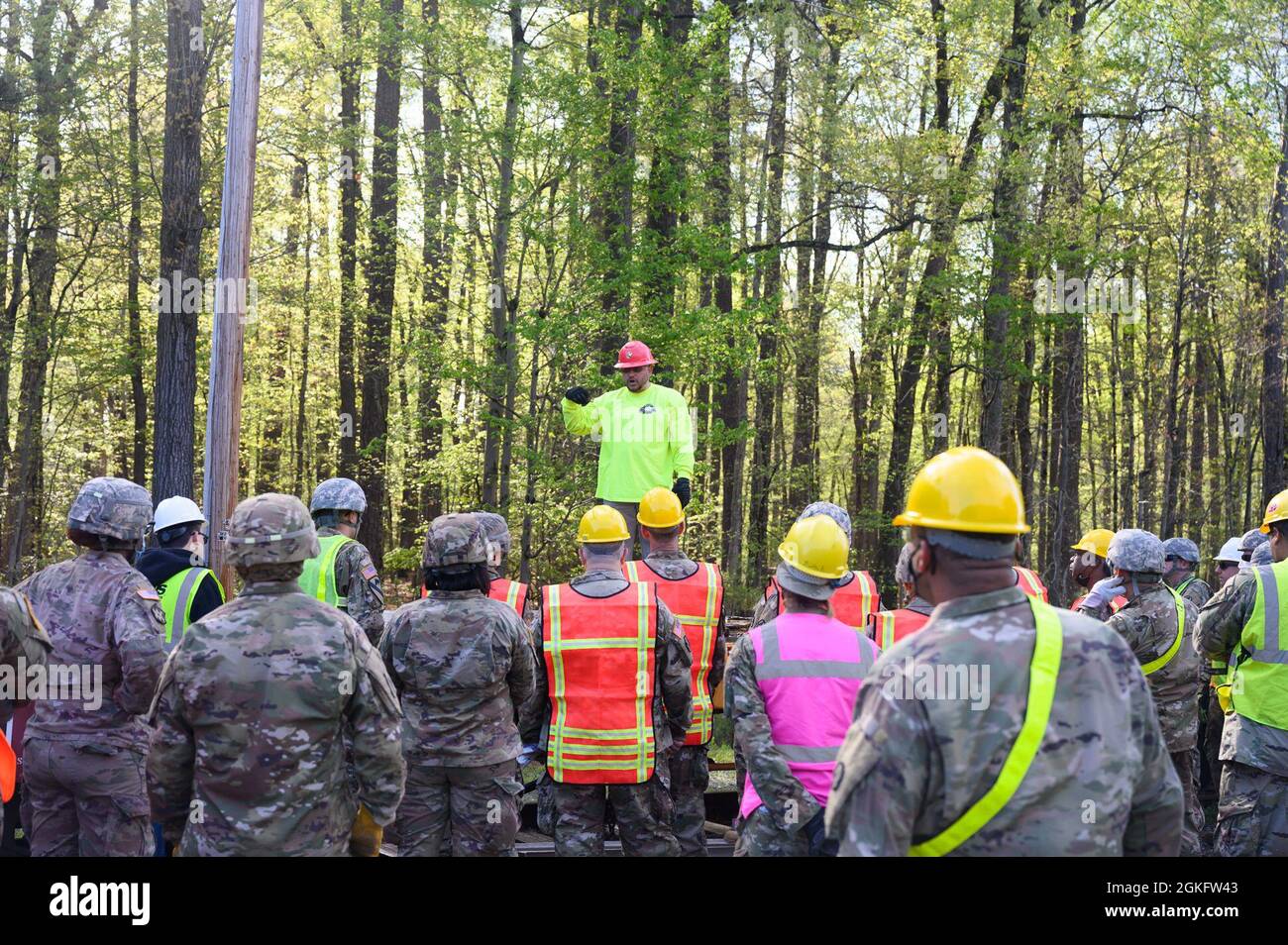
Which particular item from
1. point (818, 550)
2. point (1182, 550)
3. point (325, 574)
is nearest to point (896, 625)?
point (818, 550)

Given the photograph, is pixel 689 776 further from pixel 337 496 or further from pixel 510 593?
pixel 337 496

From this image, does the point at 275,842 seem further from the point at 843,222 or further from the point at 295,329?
the point at 295,329

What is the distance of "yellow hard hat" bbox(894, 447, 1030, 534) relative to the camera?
9.35 ft

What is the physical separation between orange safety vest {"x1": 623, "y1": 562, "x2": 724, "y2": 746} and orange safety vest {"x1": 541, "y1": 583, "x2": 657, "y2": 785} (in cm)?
96

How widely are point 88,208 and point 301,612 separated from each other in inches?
733

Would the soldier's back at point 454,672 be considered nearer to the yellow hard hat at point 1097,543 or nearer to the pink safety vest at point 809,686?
the pink safety vest at point 809,686

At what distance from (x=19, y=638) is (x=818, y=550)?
328 centimetres

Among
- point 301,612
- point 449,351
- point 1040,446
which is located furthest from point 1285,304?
point 301,612

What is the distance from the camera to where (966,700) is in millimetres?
2600

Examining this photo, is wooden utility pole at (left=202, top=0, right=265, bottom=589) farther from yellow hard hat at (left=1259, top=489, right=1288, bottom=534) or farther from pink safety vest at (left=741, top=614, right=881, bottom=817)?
yellow hard hat at (left=1259, top=489, right=1288, bottom=534)

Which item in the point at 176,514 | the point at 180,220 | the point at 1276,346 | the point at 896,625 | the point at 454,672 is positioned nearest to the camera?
the point at 454,672

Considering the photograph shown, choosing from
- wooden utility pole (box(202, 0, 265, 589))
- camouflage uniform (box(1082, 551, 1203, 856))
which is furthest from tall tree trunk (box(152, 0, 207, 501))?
camouflage uniform (box(1082, 551, 1203, 856))

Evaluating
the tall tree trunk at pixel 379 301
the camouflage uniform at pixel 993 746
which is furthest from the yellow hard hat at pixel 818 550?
the tall tree trunk at pixel 379 301

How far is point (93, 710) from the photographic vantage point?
541cm
